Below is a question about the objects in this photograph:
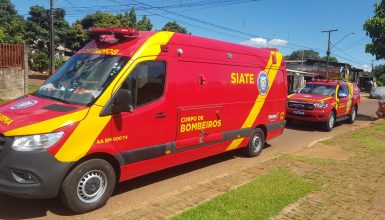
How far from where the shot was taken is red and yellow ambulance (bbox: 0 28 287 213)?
15.6 feet

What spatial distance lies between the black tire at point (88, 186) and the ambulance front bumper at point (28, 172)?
21cm

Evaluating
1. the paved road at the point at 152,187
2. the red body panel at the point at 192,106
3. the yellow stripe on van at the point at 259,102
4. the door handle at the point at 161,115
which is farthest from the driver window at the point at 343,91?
the door handle at the point at 161,115

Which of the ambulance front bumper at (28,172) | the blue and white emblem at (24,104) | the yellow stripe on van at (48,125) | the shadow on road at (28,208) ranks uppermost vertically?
the blue and white emblem at (24,104)

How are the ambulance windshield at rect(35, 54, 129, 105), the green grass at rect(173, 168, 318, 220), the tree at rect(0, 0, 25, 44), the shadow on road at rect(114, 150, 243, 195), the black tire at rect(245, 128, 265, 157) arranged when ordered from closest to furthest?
the green grass at rect(173, 168, 318, 220) → the ambulance windshield at rect(35, 54, 129, 105) → the shadow on road at rect(114, 150, 243, 195) → the black tire at rect(245, 128, 265, 157) → the tree at rect(0, 0, 25, 44)

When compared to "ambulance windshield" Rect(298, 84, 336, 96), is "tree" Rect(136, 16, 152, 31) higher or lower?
higher

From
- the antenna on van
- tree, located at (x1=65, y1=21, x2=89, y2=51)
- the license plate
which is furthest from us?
tree, located at (x1=65, y1=21, x2=89, y2=51)

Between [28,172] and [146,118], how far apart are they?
185 centimetres

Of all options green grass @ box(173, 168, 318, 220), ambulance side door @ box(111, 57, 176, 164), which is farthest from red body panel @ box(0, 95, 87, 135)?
green grass @ box(173, 168, 318, 220)

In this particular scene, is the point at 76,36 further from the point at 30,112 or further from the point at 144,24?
the point at 30,112

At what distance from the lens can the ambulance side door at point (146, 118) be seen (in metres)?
5.64

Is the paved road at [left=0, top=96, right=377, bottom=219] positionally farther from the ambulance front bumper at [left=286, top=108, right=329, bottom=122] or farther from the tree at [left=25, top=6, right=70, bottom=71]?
the tree at [left=25, top=6, right=70, bottom=71]

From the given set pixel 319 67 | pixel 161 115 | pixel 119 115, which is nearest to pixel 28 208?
pixel 119 115

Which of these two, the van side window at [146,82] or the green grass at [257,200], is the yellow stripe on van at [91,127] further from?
the green grass at [257,200]

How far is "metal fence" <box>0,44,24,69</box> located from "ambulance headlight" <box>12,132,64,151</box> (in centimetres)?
1442
